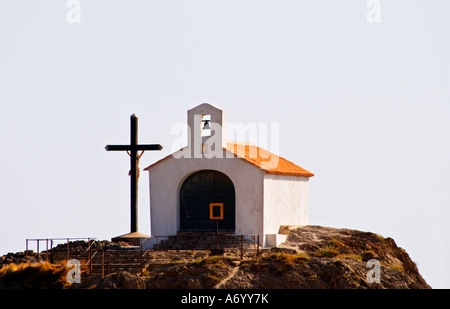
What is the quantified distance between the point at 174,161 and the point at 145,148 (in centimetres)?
210

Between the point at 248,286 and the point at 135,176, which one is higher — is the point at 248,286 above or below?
below

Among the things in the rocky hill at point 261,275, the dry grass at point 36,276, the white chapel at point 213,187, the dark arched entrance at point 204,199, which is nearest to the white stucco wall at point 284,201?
the white chapel at point 213,187

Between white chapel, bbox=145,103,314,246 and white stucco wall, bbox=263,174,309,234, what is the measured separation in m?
0.05

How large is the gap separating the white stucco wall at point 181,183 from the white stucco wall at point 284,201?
0.51 meters

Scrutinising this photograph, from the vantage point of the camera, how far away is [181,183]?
3975 cm

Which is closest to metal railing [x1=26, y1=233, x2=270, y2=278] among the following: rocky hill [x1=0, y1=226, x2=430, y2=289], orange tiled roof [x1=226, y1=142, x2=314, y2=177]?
rocky hill [x1=0, y1=226, x2=430, y2=289]

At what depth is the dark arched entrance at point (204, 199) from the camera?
39.1 metres

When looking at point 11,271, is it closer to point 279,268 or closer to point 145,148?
point 145,148

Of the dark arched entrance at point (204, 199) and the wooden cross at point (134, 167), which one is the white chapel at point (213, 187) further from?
the wooden cross at point (134, 167)

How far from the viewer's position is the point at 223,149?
127ft

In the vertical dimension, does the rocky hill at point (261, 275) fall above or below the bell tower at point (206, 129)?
below

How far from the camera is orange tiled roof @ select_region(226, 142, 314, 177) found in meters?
39.1

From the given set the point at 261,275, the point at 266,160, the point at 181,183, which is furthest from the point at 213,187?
the point at 261,275
